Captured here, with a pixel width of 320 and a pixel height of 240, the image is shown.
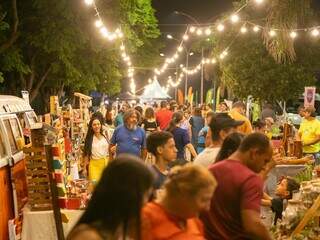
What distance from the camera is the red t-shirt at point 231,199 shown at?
14.2 feet

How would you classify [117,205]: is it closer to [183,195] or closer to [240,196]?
[183,195]

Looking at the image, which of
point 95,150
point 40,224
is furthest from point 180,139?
point 40,224

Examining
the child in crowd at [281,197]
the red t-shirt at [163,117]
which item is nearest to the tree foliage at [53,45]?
the red t-shirt at [163,117]

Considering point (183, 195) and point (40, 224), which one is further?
point (40, 224)

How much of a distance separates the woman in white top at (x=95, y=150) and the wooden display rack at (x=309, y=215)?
15.0 ft

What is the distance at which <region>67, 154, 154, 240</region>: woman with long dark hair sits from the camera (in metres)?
3.03

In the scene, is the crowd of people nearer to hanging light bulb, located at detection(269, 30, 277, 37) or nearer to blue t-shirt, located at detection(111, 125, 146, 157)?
blue t-shirt, located at detection(111, 125, 146, 157)

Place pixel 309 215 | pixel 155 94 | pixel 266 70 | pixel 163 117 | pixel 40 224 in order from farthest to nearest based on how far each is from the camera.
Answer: pixel 155 94
pixel 266 70
pixel 163 117
pixel 40 224
pixel 309 215

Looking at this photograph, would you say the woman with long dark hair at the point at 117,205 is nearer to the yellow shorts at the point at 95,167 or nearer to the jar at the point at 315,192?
the jar at the point at 315,192

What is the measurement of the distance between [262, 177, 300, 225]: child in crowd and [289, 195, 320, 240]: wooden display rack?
1.27 meters

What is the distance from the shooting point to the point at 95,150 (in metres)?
10.4

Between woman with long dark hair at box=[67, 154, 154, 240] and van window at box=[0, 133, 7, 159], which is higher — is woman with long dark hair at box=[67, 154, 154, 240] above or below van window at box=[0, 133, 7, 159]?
above

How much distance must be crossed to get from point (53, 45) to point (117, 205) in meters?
17.9

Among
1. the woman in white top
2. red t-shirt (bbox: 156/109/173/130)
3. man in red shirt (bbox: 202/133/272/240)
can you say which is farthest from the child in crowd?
red t-shirt (bbox: 156/109/173/130)
